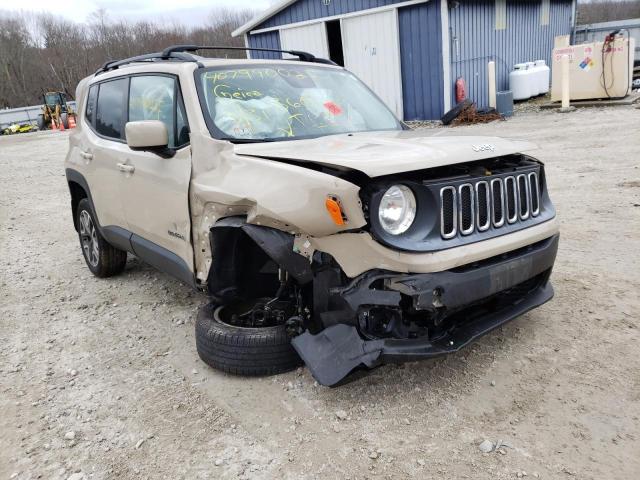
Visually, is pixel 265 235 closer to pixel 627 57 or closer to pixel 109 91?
pixel 109 91

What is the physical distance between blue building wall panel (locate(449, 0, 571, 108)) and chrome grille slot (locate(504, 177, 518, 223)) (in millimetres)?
12631

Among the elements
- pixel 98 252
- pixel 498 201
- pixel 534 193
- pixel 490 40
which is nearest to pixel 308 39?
pixel 490 40

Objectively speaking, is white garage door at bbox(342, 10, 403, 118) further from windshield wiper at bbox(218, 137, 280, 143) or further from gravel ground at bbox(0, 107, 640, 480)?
windshield wiper at bbox(218, 137, 280, 143)

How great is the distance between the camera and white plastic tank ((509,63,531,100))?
1634cm

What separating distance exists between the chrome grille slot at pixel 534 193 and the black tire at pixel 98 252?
3.64 metres

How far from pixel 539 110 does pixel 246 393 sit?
570 inches

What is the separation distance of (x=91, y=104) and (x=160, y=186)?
70.0 inches

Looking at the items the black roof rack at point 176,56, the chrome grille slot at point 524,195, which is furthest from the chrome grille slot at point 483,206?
the black roof rack at point 176,56

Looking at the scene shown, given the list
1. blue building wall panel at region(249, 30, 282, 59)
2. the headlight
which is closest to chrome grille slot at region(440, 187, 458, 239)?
the headlight

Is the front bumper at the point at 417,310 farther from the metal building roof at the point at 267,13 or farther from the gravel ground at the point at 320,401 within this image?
the metal building roof at the point at 267,13

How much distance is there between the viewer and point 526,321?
3.63 meters

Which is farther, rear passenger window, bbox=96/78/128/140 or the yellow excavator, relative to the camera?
the yellow excavator

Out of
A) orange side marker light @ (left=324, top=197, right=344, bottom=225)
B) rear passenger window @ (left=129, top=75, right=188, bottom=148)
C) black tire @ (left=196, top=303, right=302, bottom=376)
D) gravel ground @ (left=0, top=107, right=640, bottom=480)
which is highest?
rear passenger window @ (left=129, top=75, right=188, bottom=148)

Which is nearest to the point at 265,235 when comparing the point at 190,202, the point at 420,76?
the point at 190,202
